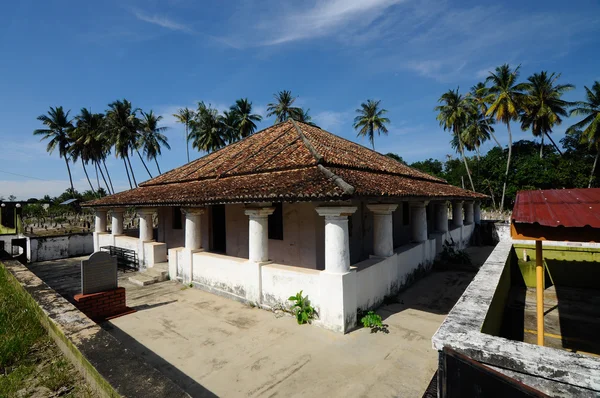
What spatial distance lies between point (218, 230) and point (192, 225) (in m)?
2.25

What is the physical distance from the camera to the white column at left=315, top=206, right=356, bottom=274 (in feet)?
19.7

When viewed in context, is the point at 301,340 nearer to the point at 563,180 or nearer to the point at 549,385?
the point at 549,385

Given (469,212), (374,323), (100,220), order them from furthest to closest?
(469,212) → (100,220) → (374,323)

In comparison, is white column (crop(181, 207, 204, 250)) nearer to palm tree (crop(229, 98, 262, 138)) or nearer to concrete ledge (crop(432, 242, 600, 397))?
concrete ledge (crop(432, 242, 600, 397))

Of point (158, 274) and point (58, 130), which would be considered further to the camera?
point (58, 130)

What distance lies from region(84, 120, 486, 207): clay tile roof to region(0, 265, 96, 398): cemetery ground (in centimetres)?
416

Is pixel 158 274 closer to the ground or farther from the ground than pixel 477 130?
closer to the ground

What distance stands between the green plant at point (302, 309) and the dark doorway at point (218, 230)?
18.8 feet

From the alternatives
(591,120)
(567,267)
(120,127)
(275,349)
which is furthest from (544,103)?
(120,127)

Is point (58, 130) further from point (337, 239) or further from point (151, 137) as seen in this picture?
point (337, 239)

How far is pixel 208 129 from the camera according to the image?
37.8 m

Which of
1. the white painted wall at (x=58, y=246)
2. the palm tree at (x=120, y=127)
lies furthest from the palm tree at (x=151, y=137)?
the white painted wall at (x=58, y=246)

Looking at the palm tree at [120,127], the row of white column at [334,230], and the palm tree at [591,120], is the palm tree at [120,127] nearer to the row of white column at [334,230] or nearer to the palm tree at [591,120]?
the row of white column at [334,230]

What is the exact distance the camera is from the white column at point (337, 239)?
5996 millimetres
